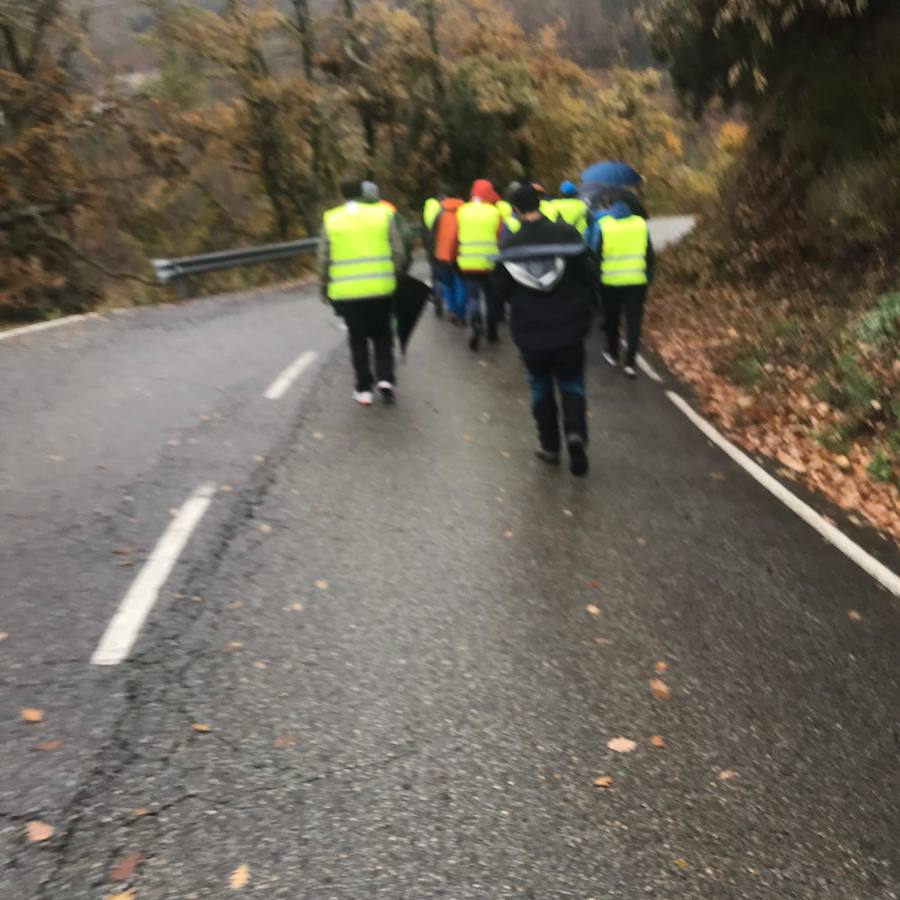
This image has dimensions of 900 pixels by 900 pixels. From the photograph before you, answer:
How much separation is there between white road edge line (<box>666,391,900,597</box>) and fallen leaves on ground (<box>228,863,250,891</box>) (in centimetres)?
421

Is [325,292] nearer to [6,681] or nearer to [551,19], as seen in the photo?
[6,681]

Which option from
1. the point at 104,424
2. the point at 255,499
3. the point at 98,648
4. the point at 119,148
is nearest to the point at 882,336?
the point at 255,499

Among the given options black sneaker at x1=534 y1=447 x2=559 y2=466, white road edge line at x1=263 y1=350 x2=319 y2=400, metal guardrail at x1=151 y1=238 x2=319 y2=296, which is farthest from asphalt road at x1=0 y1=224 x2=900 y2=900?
metal guardrail at x1=151 y1=238 x2=319 y2=296

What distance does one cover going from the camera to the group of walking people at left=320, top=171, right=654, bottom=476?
23.5 ft

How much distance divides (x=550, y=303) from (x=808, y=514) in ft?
8.14

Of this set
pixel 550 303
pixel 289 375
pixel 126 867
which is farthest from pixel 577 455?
pixel 126 867

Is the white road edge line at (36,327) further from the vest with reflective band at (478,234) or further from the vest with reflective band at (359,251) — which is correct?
the vest with reflective band at (359,251)

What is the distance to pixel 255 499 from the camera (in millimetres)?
6719

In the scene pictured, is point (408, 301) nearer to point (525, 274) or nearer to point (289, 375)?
point (289, 375)

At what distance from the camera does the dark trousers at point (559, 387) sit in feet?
24.4

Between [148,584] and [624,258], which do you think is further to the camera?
[624,258]

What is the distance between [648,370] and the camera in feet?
40.8

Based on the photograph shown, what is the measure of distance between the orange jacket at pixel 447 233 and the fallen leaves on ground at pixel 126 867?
34.9 feet

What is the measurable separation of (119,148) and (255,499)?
78.5 feet
